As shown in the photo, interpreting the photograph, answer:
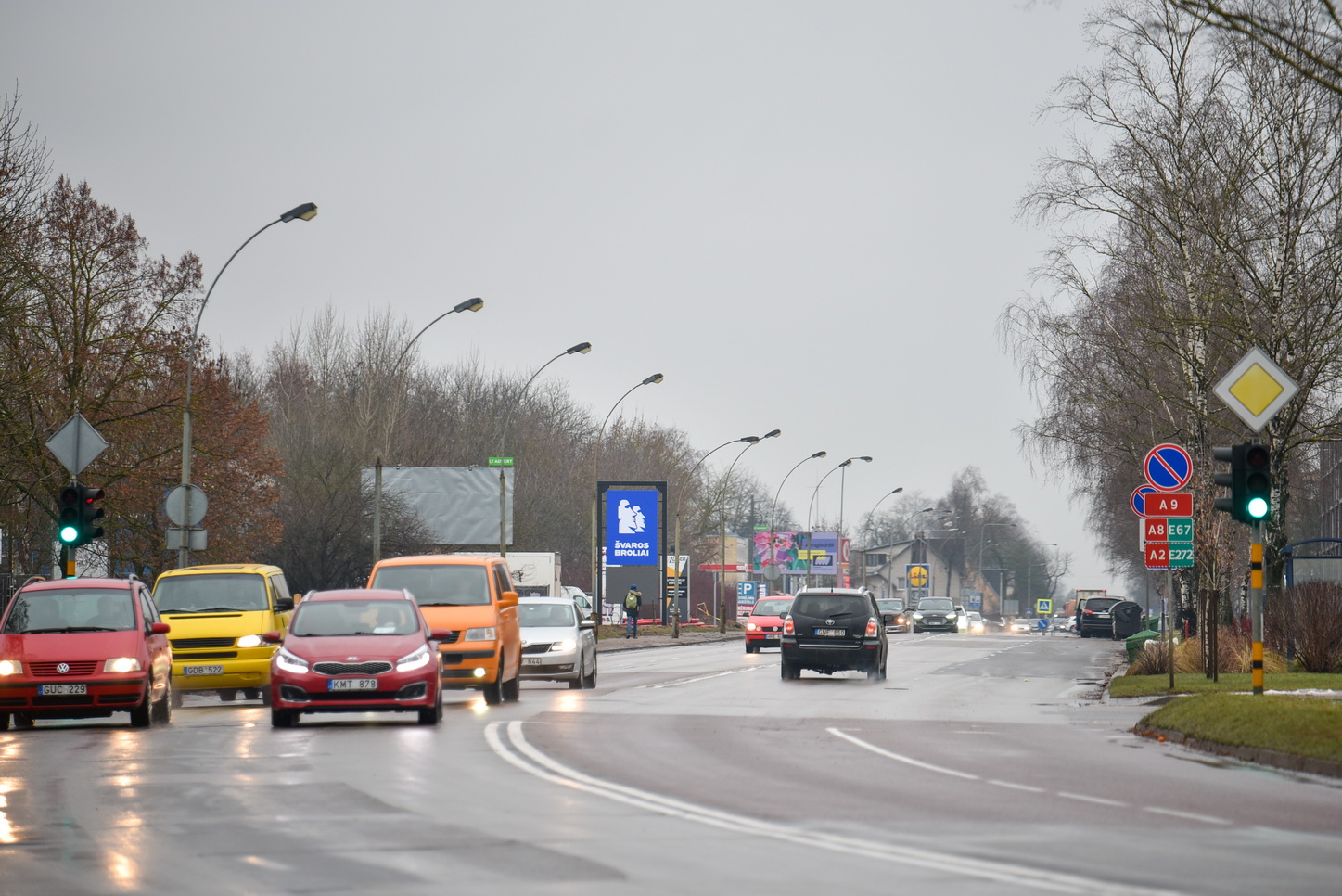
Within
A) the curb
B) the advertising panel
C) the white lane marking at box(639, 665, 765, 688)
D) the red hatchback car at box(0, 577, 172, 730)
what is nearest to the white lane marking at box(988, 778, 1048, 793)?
the curb

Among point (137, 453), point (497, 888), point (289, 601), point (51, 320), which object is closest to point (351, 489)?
point (137, 453)

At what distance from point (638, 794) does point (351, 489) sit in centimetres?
4807

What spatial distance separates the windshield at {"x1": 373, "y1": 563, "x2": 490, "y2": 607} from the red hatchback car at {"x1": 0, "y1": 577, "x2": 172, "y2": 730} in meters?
4.46

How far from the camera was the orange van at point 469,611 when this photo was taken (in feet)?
75.9

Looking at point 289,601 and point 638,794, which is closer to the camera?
point 638,794

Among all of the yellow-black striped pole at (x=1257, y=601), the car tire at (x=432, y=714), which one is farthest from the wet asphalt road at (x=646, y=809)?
the yellow-black striped pole at (x=1257, y=601)

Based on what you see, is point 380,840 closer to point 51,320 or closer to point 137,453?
point 51,320

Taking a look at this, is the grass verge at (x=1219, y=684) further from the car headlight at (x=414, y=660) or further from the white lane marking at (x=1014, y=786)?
the car headlight at (x=414, y=660)

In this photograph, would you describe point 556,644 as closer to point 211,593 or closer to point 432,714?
point 211,593

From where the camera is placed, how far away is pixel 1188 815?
11.1 metres

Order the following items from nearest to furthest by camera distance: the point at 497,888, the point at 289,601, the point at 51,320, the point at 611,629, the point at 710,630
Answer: the point at 497,888 < the point at 289,601 < the point at 51,320 < the point at 611,629 < the point at 710,630

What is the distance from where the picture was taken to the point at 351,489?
2320 inches

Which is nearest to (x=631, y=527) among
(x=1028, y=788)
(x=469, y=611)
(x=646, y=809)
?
(x=469, y=611)

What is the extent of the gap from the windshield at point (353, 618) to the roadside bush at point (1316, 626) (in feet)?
49.5
